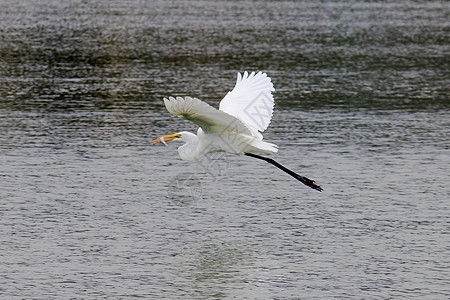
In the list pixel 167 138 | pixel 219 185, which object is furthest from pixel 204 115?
pixel 219 185

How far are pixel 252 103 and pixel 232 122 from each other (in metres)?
1.35

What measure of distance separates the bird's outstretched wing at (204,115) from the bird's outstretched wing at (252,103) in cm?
57

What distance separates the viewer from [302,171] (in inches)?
487

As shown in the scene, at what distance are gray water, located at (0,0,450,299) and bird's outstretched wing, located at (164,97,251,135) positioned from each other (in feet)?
3.28

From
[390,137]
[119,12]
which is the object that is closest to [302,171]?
[390,137]

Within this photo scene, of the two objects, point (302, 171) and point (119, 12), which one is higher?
point (119, 12)

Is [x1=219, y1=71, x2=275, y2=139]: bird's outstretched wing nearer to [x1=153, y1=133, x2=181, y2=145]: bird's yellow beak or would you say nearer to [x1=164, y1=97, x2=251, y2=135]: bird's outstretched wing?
[x1=164, y1=97, x2=251, y2=135]: bird's outstretched wing

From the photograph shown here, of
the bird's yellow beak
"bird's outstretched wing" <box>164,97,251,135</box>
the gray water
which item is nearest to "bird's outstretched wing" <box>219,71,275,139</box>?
"bird's outstretched wing" <box>164,97,251,135</box>

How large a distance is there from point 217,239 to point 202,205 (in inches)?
57.2

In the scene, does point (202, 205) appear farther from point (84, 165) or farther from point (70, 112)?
point (70, 112)

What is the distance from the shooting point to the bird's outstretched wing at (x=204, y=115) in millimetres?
8695

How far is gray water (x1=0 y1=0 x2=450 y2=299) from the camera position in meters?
8.05

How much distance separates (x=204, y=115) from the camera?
30.6 feet

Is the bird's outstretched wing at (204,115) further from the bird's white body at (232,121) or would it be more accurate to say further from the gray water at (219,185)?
the gray water at (219,185)
